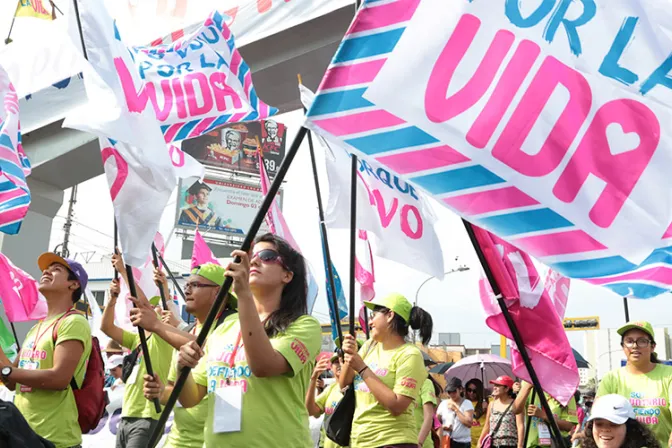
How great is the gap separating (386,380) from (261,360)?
2.09 meters

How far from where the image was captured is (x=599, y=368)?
3847 centimetres

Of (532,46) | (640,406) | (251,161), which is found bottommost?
(640,406)

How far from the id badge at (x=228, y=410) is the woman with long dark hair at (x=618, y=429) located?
1.91 meters

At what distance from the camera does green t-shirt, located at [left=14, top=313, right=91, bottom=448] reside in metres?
4.45

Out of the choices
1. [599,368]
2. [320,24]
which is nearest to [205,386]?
[320,24]

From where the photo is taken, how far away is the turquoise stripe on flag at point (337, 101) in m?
2.79

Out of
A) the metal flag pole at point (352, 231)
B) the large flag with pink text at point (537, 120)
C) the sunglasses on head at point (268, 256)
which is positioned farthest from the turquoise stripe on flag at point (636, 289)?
the metal flag pole at point (352, 231)

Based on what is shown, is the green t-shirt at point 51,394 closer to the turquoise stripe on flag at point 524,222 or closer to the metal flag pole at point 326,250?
the metal flag pole at point 326,250

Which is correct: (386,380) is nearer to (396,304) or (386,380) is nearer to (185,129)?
(396,304)

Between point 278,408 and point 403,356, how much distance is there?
1.93 meters

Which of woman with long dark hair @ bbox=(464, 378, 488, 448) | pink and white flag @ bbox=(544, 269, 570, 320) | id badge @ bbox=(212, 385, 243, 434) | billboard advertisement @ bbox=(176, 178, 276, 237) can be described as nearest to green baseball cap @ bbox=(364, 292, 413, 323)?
pink and white flag @ bbox=(544, 269, 570, 320)

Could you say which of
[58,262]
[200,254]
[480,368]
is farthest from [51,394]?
[480,368]

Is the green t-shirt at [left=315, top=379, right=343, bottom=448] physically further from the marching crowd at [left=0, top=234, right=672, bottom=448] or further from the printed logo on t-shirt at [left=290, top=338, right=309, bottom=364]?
the printed logo on t-shirt at [left=290, top=338, right=309, bottom=364]

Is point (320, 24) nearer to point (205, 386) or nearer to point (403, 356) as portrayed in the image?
point (403, 356)
